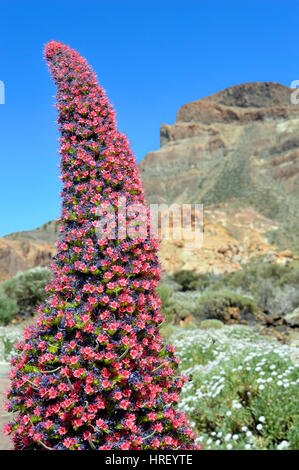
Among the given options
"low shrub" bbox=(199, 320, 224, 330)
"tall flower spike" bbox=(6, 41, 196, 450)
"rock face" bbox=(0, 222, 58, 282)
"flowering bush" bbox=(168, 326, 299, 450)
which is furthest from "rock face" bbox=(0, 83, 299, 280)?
"low shrub" bbox=(199, 320, 224, 330)

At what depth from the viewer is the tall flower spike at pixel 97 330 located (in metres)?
2.82

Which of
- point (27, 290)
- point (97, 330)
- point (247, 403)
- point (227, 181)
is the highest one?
point (227, 181)

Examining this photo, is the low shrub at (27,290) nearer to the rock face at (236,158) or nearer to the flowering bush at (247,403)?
the flowering bush at (247,403)

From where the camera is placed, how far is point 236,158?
A: 8812 cm

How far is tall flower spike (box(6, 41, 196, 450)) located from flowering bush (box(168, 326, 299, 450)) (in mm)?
1693

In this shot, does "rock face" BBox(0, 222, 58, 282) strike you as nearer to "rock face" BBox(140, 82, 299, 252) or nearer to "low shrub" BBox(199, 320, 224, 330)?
"rock face" BBox(140, 82, 299, 252)

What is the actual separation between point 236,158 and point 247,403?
3405 inches

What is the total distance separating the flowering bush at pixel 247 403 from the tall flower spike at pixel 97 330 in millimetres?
1693

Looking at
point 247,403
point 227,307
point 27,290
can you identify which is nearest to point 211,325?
point 227,307

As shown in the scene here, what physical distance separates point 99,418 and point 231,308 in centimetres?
1113

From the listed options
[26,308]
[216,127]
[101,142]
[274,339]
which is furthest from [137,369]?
[216,127]

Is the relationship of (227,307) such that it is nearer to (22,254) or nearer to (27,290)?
(27,290)

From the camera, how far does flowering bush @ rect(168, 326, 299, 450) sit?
15.1 feet
